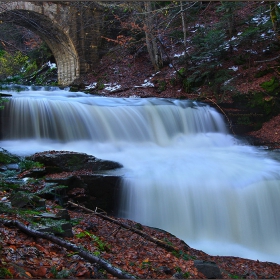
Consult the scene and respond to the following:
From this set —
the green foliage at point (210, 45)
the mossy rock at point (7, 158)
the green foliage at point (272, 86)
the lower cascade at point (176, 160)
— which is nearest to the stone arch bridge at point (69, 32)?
the green foliage at point (210, 45)

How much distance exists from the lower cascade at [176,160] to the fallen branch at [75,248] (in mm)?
2635

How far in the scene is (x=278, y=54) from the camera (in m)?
12.0

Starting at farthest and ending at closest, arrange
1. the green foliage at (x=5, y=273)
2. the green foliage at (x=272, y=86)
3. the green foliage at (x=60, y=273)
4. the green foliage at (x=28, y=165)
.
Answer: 1. the green foliage at (x=272, y=86)
2. the green foliage at (x=28, y=165)
3. the green foliage at (x=60, y=273)
4. the green foliage at (x=5, y=273)

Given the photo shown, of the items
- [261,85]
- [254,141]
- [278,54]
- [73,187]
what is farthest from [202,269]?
[278,54]

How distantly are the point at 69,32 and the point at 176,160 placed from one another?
466 inches

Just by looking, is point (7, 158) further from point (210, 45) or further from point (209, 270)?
point (210, 45)

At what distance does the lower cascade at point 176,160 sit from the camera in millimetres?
5324

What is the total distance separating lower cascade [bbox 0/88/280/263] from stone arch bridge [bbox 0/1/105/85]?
7.03 meters

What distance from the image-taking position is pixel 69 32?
1662 cm

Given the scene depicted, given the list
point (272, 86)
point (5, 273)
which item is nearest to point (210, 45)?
point (272, 86)

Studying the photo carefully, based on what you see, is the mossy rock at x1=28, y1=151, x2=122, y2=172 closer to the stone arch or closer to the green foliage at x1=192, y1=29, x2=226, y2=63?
the green foliage at x1=192, y1=29, x2=226, y2=63

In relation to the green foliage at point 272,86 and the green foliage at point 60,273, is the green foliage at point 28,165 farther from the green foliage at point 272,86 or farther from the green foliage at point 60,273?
the green foliage at point 272,86

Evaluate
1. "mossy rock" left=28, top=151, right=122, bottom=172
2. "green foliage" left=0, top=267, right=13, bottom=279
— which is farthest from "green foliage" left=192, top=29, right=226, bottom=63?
"green foliage" left=0, top=267, right=13, bottom=279

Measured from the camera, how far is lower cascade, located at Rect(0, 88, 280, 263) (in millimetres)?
5324
